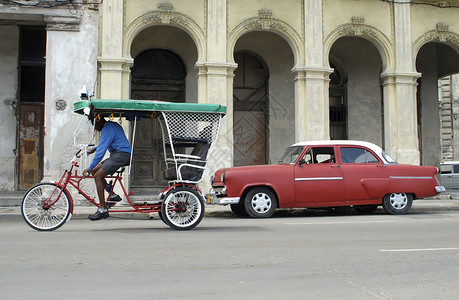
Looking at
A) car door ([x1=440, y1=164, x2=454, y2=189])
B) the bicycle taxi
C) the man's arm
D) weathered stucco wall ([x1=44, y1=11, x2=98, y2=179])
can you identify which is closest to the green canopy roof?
the bicycle taxi

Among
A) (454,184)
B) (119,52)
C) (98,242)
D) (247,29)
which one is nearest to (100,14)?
(119,52)

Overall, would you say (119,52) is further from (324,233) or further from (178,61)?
(324,233)

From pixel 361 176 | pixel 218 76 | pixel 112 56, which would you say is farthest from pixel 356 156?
pixel 112 56

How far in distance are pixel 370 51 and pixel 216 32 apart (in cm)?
736

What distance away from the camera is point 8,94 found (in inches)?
627

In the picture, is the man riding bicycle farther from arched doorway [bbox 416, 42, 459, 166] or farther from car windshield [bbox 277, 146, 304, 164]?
arched doorway [bbox 416, 42, 459, 166]

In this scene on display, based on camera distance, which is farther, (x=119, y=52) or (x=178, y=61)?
(x=178, y=61)

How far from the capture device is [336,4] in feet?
51.7

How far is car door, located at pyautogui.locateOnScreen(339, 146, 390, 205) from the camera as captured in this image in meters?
11.1

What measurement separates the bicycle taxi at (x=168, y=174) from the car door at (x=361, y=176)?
3.95 metres

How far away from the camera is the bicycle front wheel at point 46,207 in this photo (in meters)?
7.66

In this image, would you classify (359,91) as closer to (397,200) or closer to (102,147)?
(397,200)

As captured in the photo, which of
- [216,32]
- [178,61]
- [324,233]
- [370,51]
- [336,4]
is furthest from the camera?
[370,51]

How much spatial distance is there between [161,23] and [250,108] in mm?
5110
